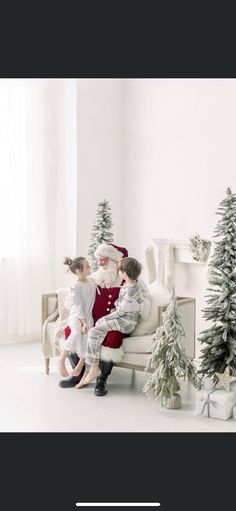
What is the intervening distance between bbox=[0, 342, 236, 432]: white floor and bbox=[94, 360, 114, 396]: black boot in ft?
0.17

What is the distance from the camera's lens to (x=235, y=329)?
4781mm

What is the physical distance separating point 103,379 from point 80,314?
564 millimetres

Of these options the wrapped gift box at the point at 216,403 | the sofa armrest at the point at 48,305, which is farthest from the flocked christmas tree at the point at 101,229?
the wrapped gift box at the point at 216,403

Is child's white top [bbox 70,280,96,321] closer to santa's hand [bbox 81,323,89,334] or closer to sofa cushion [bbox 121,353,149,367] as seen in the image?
santa's hand [bbox 81,323,89,334]

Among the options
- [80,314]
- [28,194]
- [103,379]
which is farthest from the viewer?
[28,194]

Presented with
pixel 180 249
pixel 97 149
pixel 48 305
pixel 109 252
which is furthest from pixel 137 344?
pixel 97 149

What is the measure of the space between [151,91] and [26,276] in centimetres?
250

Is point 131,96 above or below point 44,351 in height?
above

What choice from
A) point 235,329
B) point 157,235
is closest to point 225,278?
point 235,329

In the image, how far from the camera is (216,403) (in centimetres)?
454

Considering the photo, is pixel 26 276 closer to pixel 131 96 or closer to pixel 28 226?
pixel 28 226

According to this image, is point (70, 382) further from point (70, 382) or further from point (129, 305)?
point (129, 305)

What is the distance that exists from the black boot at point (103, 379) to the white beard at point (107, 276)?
2.27 feet
